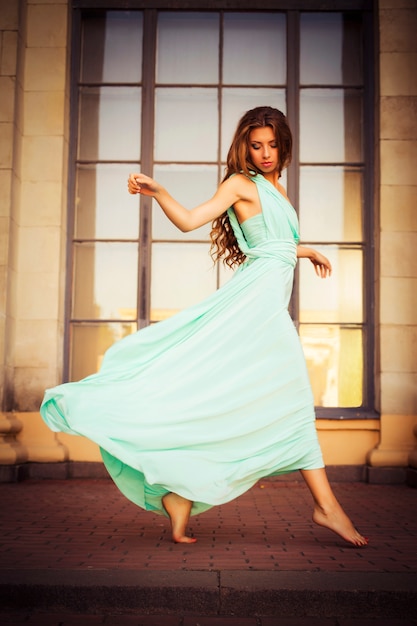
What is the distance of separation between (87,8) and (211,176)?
1.99 m

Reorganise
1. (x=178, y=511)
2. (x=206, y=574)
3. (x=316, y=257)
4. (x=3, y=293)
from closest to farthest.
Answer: (x=206, y=574) < (x=178, y=511) < (x=316, y=257) < (x=3, y=293)

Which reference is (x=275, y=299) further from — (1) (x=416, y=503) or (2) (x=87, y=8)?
(2) (x=87, y=8)

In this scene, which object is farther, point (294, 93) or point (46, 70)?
point (294, 93)

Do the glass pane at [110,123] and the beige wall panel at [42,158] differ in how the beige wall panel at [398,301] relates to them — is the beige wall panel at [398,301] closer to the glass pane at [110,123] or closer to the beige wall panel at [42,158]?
the glass pane at [110,123]

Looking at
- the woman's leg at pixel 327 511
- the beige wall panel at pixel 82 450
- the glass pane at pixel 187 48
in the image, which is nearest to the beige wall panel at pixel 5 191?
the glass pane at pixel 187 48

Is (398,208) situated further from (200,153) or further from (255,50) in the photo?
(255,50)

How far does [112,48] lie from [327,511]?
5346 mm

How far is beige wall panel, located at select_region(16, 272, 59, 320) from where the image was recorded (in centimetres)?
672

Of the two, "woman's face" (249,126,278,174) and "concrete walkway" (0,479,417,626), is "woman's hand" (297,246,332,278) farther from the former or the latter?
"concrete walkway" (0,479,417,626)

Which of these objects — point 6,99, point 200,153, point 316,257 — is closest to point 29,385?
point 6,99

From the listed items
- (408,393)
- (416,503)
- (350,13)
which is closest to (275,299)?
(416,503)

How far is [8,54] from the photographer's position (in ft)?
22.3

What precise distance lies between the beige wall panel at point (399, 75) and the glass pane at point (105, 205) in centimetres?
238

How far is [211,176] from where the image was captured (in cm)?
720
